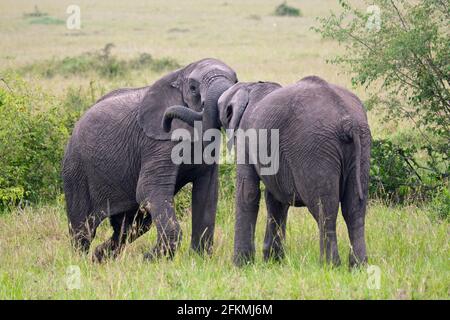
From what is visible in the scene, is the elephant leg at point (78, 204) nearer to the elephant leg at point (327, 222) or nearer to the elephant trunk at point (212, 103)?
the elephant trunk at point (212, 103)

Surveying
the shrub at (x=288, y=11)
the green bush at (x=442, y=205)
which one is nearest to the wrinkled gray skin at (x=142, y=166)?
the green bush at (x=442, y=205)

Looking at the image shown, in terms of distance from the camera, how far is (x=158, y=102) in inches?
321

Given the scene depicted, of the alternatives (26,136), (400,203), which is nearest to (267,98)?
(400,203)

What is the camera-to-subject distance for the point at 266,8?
148 ft

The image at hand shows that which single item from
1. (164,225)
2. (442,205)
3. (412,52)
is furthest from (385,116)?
(164,225)

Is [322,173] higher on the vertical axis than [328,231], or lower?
higher

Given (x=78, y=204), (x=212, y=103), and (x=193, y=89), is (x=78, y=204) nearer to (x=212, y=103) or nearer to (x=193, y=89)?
(x=193, y=89)

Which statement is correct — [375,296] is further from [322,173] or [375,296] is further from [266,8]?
[266,8]

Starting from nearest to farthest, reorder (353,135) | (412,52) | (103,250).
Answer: (353,135), (103,250), (412,52)

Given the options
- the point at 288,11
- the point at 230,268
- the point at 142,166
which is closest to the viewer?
the point at 230,268

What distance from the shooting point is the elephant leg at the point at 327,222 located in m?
6.55

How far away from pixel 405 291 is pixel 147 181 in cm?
278

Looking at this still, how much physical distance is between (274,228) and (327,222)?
3.71 feet

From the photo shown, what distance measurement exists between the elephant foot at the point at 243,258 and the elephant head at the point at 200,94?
1104 millimetres
